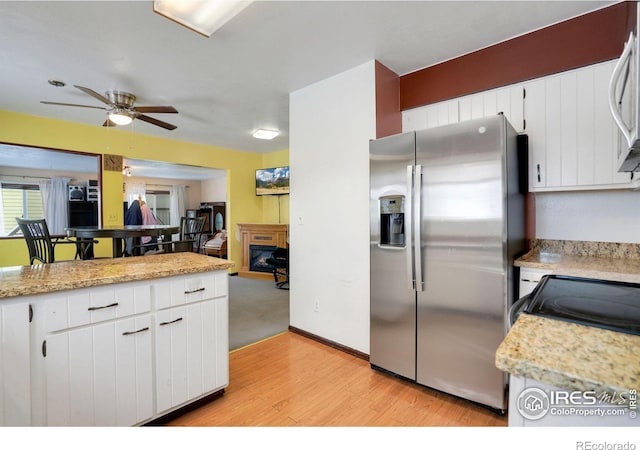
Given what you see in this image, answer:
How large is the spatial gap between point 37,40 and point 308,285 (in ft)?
9.70

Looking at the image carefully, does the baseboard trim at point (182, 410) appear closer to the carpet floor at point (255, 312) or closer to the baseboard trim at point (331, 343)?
the carpet floor at point (255, 312)

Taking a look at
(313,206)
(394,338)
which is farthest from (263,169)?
(394,338)

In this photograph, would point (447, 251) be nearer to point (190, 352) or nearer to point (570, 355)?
point (570, 355)

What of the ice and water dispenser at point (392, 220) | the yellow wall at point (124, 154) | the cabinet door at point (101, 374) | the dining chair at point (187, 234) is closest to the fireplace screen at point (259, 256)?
the yellow wall at point (124, 154)

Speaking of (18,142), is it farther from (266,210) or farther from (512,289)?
(512,289)

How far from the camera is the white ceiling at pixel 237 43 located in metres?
1.94

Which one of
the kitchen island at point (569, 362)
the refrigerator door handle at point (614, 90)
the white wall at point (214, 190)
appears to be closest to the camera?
the kitchen island at point (569, 362)

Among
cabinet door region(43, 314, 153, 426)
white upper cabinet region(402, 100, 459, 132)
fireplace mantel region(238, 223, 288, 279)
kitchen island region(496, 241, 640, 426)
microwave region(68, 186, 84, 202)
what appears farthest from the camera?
microwave region(68, 186, 84, 202)

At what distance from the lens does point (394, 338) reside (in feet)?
7.46

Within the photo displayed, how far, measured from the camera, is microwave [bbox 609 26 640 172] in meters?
0.79

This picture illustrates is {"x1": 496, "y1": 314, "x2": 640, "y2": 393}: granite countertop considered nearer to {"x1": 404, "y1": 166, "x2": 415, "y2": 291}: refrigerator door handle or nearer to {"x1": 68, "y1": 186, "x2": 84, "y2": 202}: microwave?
{"x1": 404, "y1": 166, "x2": 415, "y2": 291}: refrigerator door handle

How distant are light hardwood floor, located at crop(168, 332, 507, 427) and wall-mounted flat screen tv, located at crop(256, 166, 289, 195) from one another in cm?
385

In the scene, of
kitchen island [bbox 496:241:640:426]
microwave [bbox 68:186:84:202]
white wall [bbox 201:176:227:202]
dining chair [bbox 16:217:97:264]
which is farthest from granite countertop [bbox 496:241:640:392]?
white wall [bbox 201:176:227:202]

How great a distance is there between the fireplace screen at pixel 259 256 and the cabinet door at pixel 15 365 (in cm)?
451
